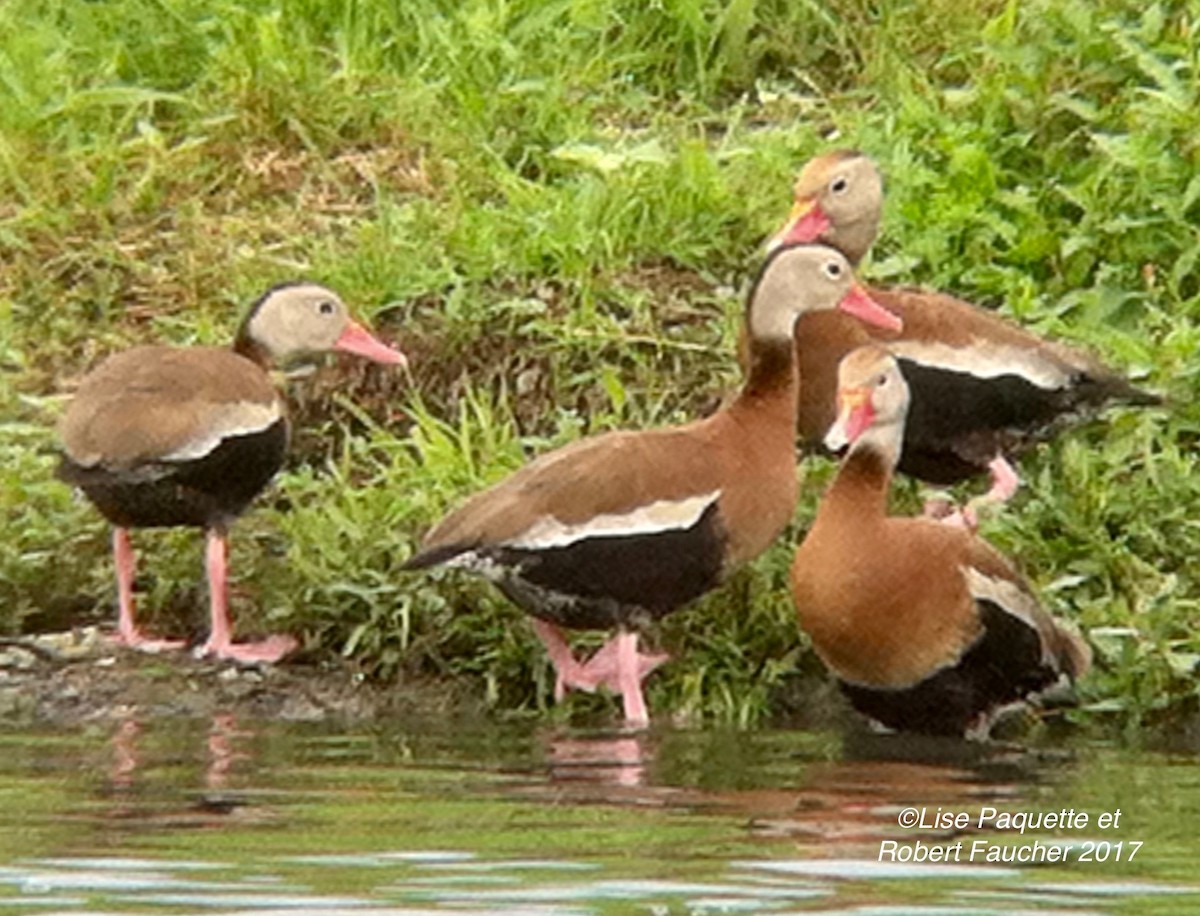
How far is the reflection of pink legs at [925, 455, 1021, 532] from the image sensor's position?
10992 mm

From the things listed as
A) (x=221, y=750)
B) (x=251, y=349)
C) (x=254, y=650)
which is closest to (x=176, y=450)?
(x=254, y=650)

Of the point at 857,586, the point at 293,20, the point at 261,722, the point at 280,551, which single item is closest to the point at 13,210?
the point at 293,20

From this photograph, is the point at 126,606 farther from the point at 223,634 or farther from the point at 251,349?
the point at 251,349

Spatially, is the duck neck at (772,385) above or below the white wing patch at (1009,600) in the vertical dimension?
above

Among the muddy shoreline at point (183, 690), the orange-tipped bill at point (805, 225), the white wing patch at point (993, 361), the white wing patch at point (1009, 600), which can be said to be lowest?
the muddy shoreline at point (183, 690)

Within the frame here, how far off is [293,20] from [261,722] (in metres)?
3.41

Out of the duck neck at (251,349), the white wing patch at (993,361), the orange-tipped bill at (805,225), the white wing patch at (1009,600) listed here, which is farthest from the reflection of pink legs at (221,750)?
the orange-tipped bill at (805,225)

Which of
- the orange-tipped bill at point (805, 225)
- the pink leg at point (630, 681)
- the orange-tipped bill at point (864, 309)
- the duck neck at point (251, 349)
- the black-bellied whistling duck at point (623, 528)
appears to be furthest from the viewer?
the orange-tipped bill at point (805, 225)

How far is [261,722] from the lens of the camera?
10.5m

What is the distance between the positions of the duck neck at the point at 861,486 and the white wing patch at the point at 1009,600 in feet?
1.02

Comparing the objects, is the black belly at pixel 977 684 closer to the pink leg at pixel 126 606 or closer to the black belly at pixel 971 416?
the black belly at pixel 971 416

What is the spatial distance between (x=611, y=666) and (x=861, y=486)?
0.78 m

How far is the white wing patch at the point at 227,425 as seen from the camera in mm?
10773

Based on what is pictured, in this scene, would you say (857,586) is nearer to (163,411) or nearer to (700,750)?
(700,750)
